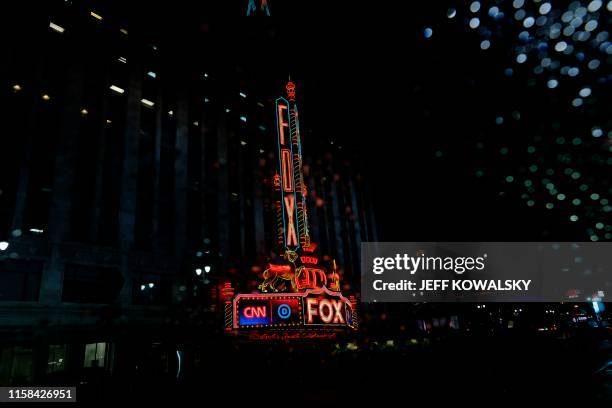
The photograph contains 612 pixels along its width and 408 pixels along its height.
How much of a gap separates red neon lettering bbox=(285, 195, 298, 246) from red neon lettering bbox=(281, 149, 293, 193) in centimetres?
68

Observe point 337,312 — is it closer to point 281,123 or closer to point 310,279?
point 310,279

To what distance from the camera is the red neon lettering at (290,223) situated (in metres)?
24.4

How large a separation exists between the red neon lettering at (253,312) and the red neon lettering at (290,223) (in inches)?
195

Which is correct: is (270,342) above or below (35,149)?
below

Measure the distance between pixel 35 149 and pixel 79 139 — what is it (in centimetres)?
261

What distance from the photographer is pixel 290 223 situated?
81.7 ft

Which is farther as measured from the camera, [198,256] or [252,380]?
[198,256]

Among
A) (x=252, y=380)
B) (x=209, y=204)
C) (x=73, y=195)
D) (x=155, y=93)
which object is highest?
(x=155, y=93)

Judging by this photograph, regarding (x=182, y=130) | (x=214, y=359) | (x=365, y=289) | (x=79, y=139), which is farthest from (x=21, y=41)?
(x=365, y=289)

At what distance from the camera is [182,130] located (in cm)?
2895

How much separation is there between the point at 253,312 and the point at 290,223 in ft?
21.7

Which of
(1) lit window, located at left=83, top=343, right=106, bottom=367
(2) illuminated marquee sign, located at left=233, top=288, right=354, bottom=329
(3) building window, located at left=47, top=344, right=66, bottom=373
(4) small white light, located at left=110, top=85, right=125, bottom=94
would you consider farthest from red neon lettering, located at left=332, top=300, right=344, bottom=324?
(4) small white light, located at left=110, top=85, right=125, bottom=94

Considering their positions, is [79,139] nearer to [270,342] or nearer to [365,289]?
[270,342]

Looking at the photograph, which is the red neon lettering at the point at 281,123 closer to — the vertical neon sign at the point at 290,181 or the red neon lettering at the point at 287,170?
the vertical neon sign at the point at 290,181
